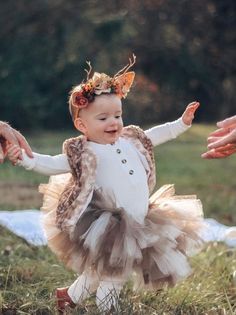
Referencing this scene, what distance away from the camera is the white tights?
3316 millimetres

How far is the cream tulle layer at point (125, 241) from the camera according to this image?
330 cm

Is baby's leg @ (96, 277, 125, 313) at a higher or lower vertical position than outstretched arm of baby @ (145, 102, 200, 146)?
lower

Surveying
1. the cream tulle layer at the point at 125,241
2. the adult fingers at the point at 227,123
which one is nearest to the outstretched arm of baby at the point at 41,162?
the cream tulle layer at the point at 125,241

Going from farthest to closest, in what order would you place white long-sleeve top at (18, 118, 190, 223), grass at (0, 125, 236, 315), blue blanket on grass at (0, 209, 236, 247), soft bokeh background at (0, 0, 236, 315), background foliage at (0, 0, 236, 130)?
1. background foliage at (0, 0, 236, 130)
2. soft bokeh background at (0, 0, 236, 315)
3. blue blanket on grass at (0, 209, 236, 247)
4. grass at (0, 125, 236, 315)
5. white long-sleeve top at (18, 118, 190, 223)

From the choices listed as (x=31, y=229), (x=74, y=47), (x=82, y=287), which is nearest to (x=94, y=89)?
(x=82, y=287)

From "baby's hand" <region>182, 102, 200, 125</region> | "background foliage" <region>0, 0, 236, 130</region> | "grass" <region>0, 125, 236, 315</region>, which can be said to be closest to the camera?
"grass" <region>0, 125, 236, 315</region>

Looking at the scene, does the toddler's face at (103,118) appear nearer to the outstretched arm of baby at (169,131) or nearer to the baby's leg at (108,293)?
the outstretched arm of baby at (169,131)

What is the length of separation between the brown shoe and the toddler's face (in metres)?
0.68

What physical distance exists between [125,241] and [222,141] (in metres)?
0.62

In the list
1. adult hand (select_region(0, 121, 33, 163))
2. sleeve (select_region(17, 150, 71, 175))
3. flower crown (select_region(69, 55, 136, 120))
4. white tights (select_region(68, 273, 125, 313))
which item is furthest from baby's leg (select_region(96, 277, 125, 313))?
flower crown (select_region(69, 55, 136, 120))

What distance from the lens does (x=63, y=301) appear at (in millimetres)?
3428

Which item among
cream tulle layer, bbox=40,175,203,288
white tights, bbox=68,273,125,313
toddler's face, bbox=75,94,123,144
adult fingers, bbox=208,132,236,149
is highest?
toddler's face, bbox=75,94,123,144

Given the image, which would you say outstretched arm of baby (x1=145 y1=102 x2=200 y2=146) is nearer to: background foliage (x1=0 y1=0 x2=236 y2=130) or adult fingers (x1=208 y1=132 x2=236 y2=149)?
adult fingers (x1=208 y1=132 x2=236 y2=149)

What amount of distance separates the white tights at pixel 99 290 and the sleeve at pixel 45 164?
46cm
